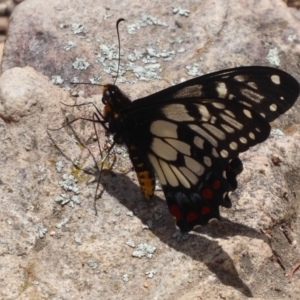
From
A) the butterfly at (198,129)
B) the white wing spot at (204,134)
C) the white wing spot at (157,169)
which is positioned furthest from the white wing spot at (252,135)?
the white wing spot at (157,169)

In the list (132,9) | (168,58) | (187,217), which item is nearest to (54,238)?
(187,217)

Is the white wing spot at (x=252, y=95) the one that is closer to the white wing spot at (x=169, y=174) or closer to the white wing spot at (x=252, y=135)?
the white wing spot at (x=252, y=135)

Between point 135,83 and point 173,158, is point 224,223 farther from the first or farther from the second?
point 135,83

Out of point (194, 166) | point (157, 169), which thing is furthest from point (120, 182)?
point (194, 166)

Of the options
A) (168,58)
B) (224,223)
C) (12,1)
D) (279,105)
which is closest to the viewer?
(279,105)

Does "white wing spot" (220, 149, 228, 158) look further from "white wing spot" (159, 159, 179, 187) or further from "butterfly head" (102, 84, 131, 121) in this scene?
"butterfly head" (102, 84, 131, 121)

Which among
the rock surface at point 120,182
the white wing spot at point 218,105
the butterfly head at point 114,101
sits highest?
the white wing spot at point 218,105
